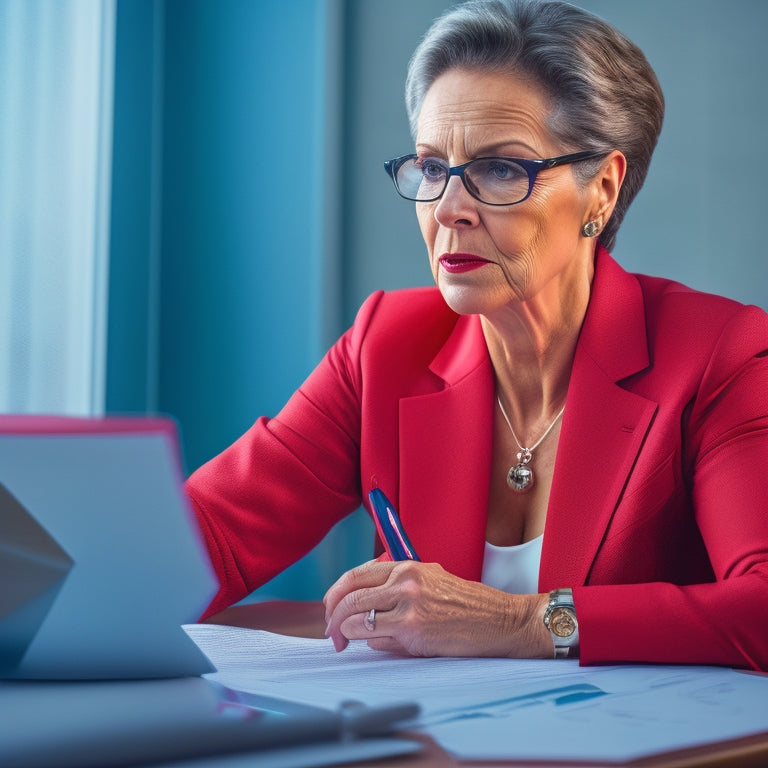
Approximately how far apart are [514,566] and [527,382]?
0.30m

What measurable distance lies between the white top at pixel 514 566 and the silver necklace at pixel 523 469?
3.3 inches

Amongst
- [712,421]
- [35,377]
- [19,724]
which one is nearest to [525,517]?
[712,421]

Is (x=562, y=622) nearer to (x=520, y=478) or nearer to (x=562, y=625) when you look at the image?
(x=562, y=625)

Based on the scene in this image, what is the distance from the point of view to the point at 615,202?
1.54 metres

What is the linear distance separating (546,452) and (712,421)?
0.28 meters

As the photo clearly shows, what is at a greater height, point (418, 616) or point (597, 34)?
point (597, 34)

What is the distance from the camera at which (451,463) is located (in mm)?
1405

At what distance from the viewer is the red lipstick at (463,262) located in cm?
138

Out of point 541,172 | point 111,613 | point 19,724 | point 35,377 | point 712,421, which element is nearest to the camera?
point 19,724

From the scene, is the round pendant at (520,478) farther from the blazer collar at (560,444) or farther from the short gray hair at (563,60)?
the short gray hair at (563,60)

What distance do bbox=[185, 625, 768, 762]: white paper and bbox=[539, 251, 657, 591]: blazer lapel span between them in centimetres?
33

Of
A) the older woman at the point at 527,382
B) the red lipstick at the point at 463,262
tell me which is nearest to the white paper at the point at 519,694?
the older woman at the point at 527,382

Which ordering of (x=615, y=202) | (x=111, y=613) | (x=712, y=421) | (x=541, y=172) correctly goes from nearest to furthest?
(x=111, y=613)
(x=712, y=421)
(x=541, y=172)
(x=615, y=202)

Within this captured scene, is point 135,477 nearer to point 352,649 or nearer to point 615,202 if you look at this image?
point 352,649
